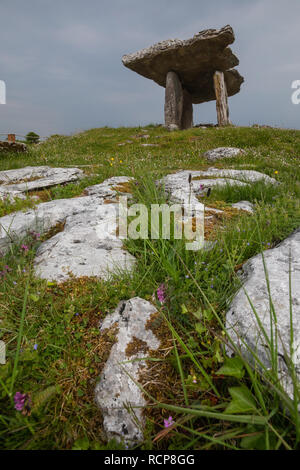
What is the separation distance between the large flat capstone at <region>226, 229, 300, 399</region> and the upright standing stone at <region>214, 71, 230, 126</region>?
1635cm

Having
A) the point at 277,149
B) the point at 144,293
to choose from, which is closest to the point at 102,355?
the point at 144,293

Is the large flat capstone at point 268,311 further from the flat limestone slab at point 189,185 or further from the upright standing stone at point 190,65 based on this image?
the upright standing stone at point 190,65

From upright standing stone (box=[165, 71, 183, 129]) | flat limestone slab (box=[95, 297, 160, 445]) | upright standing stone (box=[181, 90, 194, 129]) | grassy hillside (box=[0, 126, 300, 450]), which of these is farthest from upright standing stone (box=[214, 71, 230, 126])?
flat limestone slab (box=[95, 297, 160, 445])

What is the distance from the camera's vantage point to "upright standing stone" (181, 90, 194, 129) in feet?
63.0

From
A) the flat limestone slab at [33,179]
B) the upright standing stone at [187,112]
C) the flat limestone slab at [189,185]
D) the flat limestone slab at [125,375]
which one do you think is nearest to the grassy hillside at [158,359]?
the flat limestone slab at [125,375]

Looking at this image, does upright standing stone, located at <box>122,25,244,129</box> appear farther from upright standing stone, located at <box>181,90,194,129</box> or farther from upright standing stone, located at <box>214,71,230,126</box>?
upright standing stone, located at <box>181,90,194,129</box>

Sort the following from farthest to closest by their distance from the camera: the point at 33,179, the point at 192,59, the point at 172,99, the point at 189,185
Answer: the point at 172,99 < the point at 192,59 < the point at 33,179 < the point at 189,185

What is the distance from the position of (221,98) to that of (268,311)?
57.3 feet

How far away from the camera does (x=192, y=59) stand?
1480 centimetres

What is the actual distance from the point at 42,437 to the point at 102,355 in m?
0.47

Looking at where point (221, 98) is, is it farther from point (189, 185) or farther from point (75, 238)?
point (75, 238)

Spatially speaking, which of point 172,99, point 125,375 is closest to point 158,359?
point 125,375

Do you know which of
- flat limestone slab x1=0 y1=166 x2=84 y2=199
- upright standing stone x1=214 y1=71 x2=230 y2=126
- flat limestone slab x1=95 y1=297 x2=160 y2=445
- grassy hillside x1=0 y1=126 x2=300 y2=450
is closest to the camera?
grassy hillside x1=0 y1=126 x2=300 y2=450
